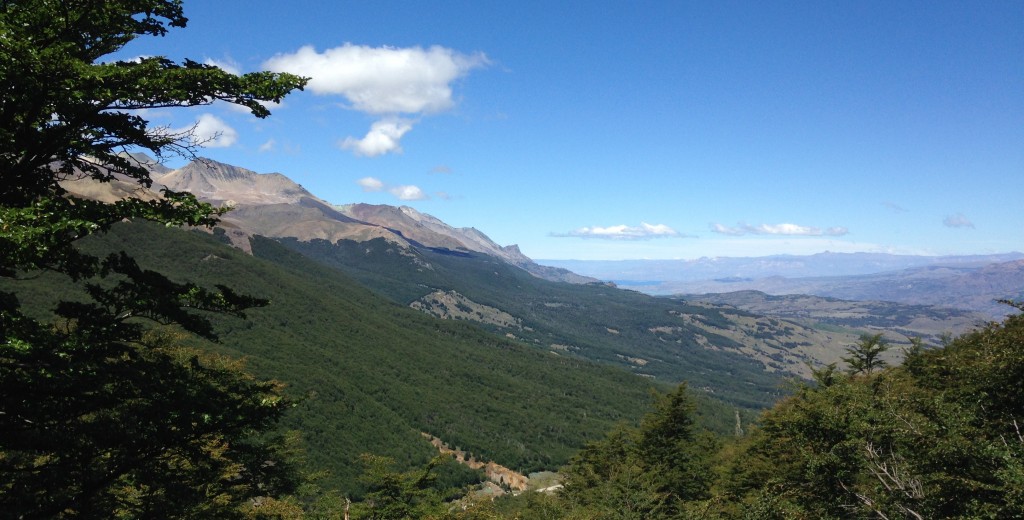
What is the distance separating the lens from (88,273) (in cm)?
998

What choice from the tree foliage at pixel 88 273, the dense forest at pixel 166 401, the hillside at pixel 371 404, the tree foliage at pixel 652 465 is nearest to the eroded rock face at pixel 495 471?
the hillside at pixel 371 404

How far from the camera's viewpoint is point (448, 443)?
491 ft

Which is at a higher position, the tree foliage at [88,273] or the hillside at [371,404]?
the tree foliage at [88,273]

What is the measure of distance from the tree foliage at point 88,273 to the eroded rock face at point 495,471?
410 feet

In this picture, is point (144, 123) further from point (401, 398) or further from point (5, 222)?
point (401, 398)

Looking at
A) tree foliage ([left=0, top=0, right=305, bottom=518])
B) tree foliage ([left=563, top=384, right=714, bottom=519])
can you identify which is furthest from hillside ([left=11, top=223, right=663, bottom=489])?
tree foliage ([left=0, top=0, right=305, bottom=518])

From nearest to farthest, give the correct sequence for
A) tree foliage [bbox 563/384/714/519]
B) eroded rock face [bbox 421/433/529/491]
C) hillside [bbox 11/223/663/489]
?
tree foliage [bbox 563/384/714/519] < hillside [bbox 11/223/663/489] < eroded rock face [bbox 421/433/529/491]

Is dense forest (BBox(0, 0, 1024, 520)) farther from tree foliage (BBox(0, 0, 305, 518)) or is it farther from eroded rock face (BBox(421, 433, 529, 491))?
eroded rock face (BBox(421, 433, 529, 491))

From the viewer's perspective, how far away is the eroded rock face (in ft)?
424

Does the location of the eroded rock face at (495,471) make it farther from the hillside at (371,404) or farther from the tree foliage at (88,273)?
the tree foliage at (88,273)

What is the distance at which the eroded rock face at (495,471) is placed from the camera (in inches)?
5085

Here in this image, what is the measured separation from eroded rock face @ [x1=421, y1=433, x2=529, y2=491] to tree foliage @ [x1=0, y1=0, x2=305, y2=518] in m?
125

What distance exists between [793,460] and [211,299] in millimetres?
30926

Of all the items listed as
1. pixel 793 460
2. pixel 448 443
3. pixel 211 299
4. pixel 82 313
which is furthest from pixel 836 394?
pixel 448 443
